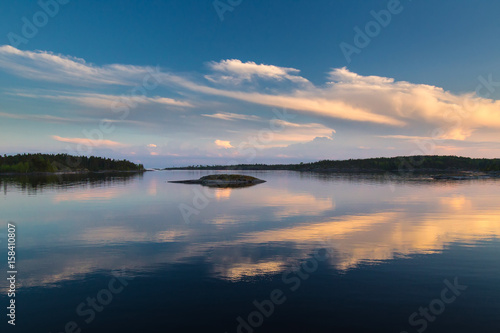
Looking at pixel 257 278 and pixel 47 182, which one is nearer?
pixel 257 278

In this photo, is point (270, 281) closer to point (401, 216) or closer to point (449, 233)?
point (449, 233)

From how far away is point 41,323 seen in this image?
11258 millimetres

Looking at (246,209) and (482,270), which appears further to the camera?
(246,209)

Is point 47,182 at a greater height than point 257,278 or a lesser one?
lesser

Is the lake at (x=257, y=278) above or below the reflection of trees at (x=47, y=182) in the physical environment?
above

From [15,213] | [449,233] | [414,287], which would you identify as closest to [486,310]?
[414,287]

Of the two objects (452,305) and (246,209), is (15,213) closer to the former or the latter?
(246,209)

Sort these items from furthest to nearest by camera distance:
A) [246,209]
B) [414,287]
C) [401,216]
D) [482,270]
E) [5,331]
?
1. [246,209]
2. [401,216]
3. [482,270]
4. [414,287]
5. [5,331]

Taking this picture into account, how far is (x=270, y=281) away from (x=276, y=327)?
3881 mm

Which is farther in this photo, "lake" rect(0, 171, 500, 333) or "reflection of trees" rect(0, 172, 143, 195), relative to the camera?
"reflection of trees" rect(0, 172, 143, 195)

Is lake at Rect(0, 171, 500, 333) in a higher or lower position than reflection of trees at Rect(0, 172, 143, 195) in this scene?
higher

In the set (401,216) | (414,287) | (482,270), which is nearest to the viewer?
(414,287)

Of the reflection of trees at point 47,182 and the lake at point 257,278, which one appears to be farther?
the reflection of trees at point 47,182

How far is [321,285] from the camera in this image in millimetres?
14289
